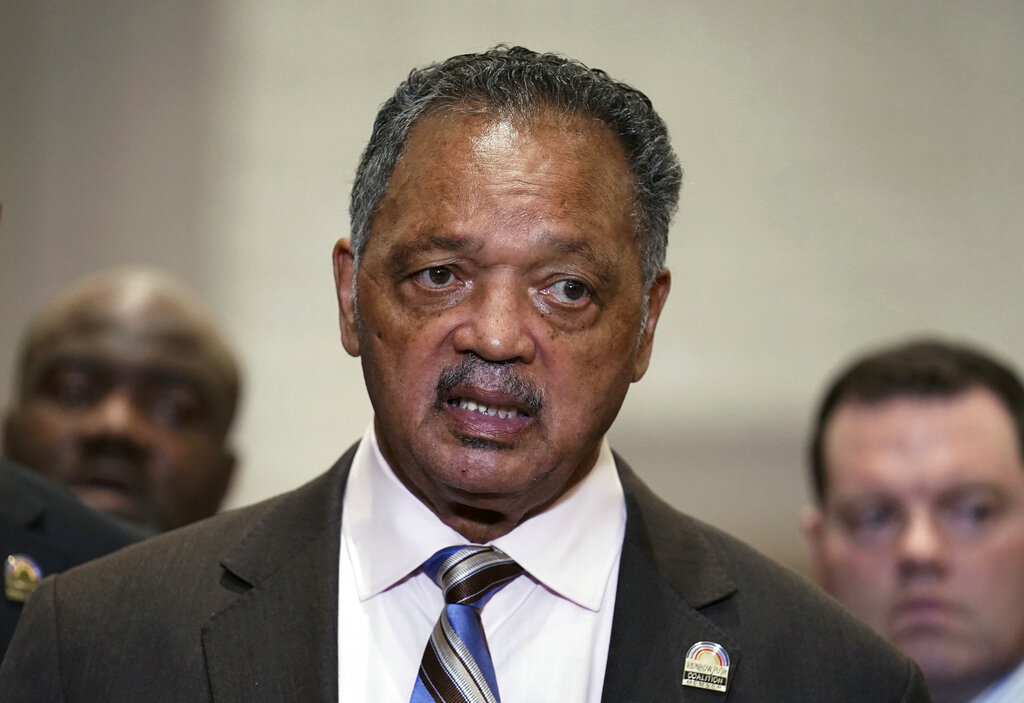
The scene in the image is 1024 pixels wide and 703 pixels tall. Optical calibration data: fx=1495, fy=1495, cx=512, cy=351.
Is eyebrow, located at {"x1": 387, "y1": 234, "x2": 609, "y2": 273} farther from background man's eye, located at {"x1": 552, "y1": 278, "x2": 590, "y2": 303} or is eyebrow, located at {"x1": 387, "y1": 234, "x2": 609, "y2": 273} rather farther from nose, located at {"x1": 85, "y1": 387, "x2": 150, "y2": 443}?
nose, located at {"x1": 85, "y1": 387, "x2": 150, "y2": 443}

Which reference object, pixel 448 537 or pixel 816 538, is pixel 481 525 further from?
pixel 816 538

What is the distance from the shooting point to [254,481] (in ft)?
21.5

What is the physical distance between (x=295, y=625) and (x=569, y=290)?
72 centimetres

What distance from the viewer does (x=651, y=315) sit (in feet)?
8.89

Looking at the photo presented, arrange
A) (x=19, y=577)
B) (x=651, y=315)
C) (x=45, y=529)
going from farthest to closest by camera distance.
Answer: (x=45, y=529) < (x=19, y=577) < (x=651, y=315)

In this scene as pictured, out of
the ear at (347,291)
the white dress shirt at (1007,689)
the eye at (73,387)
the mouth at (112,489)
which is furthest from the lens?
the eye at (73,387)

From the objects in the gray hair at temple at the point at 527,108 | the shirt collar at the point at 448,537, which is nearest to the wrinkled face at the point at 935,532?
the shirt collar at the point at 448,537

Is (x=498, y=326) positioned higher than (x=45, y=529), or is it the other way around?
(x=498, y=326)

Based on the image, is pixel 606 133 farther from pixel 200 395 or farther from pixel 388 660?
pixel 200 395

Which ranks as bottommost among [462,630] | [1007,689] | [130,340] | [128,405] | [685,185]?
[1007,689]

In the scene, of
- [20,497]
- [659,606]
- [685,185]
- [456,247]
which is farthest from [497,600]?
[685,185]

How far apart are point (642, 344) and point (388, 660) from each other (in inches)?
28.2

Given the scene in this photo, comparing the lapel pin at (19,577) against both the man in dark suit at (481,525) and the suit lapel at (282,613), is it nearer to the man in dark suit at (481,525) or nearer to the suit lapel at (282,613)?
the man in dark suit at (481,525)

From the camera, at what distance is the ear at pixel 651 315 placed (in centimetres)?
268
